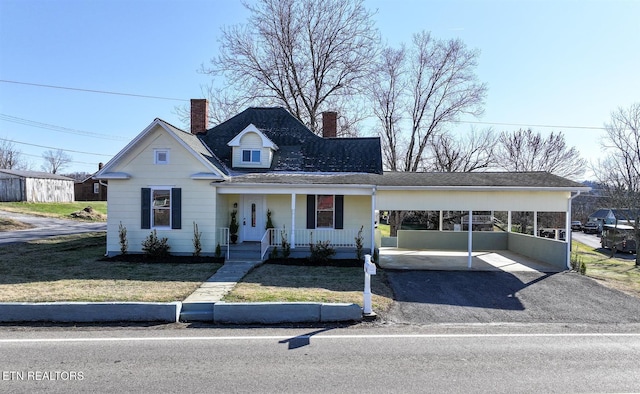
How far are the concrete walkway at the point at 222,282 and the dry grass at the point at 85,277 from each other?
27cm

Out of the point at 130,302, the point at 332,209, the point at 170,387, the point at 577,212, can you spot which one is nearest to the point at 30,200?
the point at 332,209

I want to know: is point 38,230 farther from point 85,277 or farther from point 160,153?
point 85,277

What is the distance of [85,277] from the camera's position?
10.7 meters

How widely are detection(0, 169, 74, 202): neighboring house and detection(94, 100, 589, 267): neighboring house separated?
1314 inches

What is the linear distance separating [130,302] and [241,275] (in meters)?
3.92

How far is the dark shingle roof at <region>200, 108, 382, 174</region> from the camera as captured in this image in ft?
55.6

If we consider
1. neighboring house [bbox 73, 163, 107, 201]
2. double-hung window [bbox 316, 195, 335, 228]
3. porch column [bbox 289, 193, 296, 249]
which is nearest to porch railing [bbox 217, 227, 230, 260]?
porch column [bbox 289, 193, 296, 249]

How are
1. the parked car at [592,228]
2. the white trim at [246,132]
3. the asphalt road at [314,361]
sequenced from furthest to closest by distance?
the parked car at [592,228] < the white trim at [246,132] < the asphalt road at [314,361]

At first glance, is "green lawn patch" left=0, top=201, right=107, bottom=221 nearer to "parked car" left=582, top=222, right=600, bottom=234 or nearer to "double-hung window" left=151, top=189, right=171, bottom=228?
"double-hung window" left=151, top=189, right=171, bottom=228

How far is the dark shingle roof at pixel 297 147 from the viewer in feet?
55.6

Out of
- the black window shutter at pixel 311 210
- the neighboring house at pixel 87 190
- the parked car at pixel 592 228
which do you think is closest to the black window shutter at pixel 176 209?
the black window shutter at pixel 311 210

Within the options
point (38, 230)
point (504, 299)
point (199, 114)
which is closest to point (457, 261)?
point (504, 299)

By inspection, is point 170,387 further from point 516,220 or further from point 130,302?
point 516,220

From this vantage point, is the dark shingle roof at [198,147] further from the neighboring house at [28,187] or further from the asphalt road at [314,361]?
the neighboring house at [28,187]
